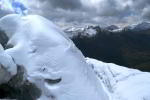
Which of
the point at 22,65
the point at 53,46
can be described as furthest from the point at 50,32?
the point at 22,65

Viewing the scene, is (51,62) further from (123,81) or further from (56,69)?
(123,81)

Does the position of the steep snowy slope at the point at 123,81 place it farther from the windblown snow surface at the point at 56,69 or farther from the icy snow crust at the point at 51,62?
the icy snow crust at the point at 51,62

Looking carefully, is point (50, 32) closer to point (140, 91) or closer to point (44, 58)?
point (44, 58)

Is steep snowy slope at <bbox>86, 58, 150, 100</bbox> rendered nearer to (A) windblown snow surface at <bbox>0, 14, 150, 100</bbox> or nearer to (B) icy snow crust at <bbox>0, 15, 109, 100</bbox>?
(A) windblown snow surface at <bbox>0, 14, 150, 100</bbox>

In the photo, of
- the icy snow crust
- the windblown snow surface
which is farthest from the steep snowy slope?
the icy snow crust

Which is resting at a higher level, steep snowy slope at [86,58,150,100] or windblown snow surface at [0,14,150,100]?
windblown snow surface at [0,14,150,100]

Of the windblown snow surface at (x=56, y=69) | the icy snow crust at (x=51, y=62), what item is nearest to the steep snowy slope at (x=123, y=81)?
the windblown snow surface at (x=56, y=69)

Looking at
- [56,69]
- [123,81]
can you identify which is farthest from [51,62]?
[123,81]
